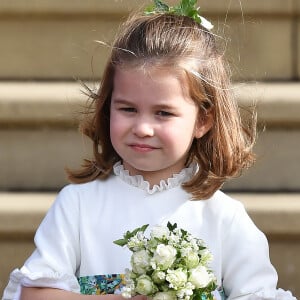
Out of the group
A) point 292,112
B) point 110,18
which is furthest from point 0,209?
point 292,112

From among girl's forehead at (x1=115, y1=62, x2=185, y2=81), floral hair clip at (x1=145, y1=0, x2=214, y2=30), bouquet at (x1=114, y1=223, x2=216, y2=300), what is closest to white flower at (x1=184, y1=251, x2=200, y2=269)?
bouquet at (x1=114, y1=223, x2=216, y2=300)

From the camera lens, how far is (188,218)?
3.36m

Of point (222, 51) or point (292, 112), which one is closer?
point (222, 51)

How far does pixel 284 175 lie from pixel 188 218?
1365mm

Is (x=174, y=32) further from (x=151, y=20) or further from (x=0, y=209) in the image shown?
(x=0, y=209)

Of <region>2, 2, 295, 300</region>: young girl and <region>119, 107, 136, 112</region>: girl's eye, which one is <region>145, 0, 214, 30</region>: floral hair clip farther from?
<region>119, 107, 136, 112</region>: girl's eye

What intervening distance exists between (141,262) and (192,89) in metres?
0.63

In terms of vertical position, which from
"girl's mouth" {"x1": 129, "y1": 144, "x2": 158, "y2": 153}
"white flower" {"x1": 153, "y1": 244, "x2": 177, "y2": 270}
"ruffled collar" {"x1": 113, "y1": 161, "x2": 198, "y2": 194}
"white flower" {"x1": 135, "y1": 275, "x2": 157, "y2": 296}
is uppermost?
"girl's mouth" {"x1": 129, "y1": 144, "x2": 158, "y2": 153}

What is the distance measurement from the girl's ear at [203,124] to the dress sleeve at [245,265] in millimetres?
289

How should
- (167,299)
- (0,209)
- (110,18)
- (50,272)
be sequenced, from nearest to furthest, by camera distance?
(167,299) → (50,272) → (0,209) → (110,18)

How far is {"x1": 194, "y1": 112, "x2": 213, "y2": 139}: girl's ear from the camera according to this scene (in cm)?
338

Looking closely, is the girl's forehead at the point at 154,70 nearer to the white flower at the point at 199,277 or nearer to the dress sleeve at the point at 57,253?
the dress sleeve at the point at 57,253

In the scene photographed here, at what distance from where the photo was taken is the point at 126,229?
11.0 feet

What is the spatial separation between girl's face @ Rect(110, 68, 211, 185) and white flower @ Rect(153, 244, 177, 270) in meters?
0.43
